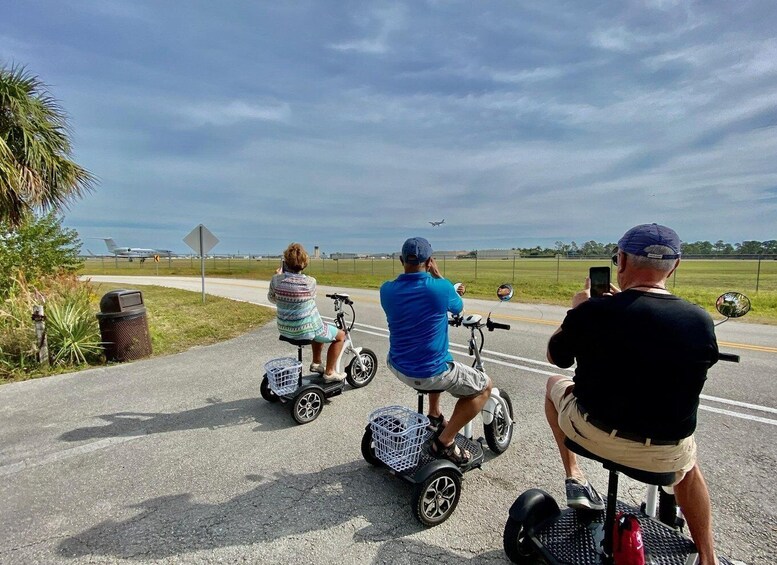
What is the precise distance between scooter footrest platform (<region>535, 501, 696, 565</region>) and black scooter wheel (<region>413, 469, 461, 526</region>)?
2.21 feet

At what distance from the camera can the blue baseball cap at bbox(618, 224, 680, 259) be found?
Answer: 74.1 inches

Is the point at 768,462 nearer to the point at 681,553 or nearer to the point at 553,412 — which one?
the point at 681,553

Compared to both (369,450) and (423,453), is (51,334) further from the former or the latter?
(423,453)

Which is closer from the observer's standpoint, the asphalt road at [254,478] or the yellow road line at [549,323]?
the asphalt road at [254,478]

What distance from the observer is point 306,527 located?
2.75 m

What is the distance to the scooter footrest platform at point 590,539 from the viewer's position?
2102mm

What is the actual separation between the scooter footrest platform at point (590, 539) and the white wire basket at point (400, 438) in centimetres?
96

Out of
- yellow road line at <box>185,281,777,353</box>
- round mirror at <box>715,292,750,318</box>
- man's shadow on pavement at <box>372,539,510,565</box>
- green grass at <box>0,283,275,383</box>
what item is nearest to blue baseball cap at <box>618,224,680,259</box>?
round mirror at <box>715,292,750,318</box>

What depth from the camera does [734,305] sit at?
7.24 ft

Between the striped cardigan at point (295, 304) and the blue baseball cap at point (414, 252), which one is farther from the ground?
the blue baseball cap at point (414, 252)

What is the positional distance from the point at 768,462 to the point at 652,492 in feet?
6.85

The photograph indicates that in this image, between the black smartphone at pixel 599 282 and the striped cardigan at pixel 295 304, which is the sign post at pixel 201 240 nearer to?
the striped cardigan at pixel 295 304

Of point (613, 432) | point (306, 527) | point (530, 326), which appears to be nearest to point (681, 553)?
point (613, 432)

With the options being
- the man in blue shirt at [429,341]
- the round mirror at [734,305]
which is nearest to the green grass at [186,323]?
the man in blue shirt at [429,341]
